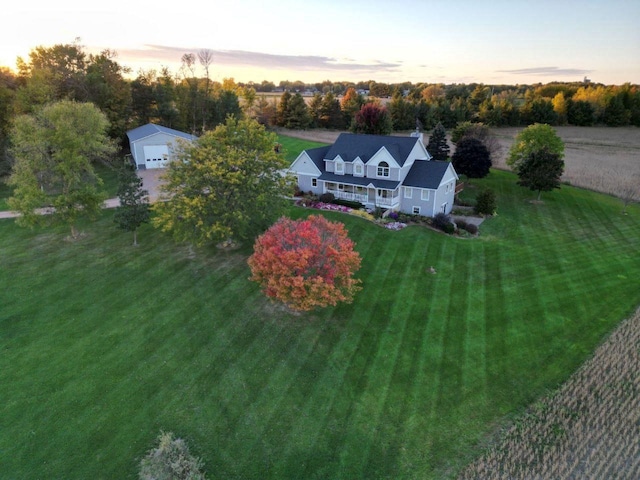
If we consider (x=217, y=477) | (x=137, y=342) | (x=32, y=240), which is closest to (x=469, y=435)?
(x=217, y=477)

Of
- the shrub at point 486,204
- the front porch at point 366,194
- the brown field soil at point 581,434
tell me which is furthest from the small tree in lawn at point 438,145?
the brown field soil at point 581,434

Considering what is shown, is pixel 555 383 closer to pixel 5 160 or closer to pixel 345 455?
pixel 345 455

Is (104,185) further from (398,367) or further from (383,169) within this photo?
(398,367)

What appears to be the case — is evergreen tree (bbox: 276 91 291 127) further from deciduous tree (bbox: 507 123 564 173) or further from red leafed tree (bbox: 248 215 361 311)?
red leafed tree (bbox: 248 215 361 311)

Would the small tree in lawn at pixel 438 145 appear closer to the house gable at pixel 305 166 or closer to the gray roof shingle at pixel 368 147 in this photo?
the gray roof shingle at pixel 368 147

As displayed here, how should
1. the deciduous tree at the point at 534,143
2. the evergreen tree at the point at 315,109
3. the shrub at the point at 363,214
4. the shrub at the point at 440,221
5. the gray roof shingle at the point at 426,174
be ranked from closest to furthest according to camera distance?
the shrub at the point at 440,221 → the shrub at the point at 363,214 → the gray roof shingle at the point at 426,174 → the deciduous tree at the point at 534,143 → the evergreen tree at the point at 315,109

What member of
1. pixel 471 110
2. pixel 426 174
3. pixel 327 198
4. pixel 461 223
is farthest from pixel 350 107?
pixel 461 223
